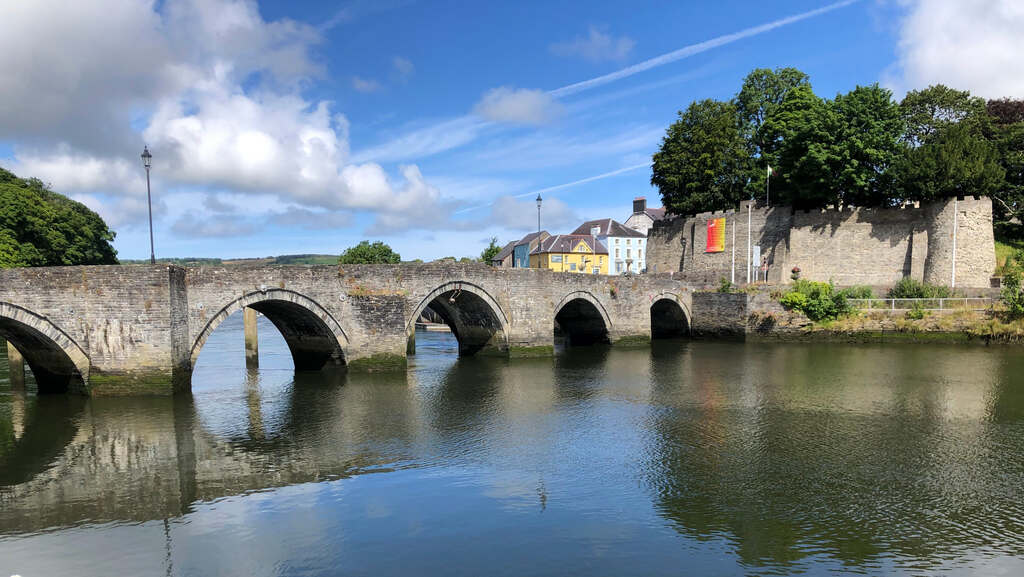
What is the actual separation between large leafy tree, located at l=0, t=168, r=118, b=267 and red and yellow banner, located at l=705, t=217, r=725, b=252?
126ft

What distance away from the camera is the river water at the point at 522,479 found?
26.2ft

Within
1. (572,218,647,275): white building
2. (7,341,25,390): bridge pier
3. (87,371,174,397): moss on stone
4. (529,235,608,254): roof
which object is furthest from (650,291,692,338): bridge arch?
(572,218,647,275): white building

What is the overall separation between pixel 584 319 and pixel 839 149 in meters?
16.2

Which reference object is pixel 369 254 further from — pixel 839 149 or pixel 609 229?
pixel 839 149

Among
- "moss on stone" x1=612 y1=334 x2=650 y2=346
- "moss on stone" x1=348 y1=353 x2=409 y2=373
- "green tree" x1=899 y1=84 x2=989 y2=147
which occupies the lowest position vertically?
"moss on stone" x1=612 y1=334 x2=650 y2=346

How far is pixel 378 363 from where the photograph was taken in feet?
67.9

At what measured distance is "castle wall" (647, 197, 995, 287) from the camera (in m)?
30.1

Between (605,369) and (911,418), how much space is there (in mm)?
10267

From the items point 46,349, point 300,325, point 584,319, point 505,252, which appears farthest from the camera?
point 505,252

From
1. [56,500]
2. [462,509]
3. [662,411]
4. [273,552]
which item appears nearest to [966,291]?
[662,411]

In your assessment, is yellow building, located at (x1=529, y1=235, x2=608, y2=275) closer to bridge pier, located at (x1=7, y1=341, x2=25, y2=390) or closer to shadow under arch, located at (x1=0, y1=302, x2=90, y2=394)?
bridge pier, located at (x1=7, y1=341, x2=25, y2=390)

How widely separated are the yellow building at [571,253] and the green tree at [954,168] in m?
30.7

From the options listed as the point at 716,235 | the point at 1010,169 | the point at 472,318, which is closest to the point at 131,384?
the point at 472,318

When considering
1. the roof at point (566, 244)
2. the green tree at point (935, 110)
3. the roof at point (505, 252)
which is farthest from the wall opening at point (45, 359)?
the roof at point (505, 252)
